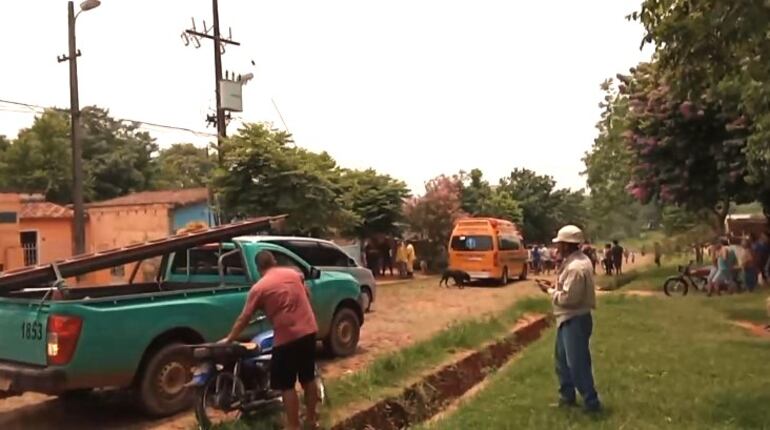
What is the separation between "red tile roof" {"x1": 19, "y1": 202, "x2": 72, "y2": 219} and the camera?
27375 mm

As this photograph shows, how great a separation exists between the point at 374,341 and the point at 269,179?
305 inches

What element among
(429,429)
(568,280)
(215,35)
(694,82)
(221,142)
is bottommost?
(429,429)

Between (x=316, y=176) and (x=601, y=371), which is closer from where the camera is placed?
(x=601, y=371)

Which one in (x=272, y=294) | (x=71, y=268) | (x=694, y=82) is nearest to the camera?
(x=272, y=294)

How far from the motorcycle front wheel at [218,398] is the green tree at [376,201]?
81.6 ft

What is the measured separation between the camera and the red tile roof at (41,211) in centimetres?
2738

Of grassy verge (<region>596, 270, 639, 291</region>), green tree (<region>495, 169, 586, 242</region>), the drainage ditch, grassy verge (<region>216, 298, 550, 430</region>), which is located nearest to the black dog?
grassy verge (<region>596, 270, 639, 291</region>)

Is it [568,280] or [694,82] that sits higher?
[694,82]

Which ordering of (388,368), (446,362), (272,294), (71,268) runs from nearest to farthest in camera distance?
(272,294)
(71,268)
(388,368)
(446,362)

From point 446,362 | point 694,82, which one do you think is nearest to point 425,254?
point 446,362

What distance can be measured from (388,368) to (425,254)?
27110 mm

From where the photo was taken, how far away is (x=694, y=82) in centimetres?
823

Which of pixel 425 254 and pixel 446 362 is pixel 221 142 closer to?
pixel 446 362

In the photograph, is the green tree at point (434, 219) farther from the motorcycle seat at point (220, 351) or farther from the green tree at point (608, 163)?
the motorcycle seat at point (220, 351)
